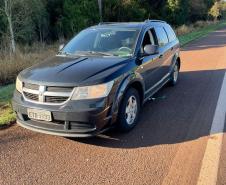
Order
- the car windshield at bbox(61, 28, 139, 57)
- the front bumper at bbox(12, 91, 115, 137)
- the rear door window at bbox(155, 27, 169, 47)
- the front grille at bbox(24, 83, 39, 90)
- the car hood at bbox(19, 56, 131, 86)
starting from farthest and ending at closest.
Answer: the rear door window at bbox(155, 27, 169, 47) < the car windshield at bbox(61, 28, 139, 57) < the front grille at bbox(24, 83, 39, 90) < the car hood at bbox(19, 56, 131, 86) < the front bumper at bbox(12, 91, 115, 137)

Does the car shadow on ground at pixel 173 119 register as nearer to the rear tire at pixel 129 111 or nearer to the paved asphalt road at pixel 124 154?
the paved asphalt road at pixel 124 154

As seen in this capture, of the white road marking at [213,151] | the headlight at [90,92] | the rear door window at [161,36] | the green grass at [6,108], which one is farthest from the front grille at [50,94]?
the rear door window at [161,36]

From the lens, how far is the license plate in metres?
4.61

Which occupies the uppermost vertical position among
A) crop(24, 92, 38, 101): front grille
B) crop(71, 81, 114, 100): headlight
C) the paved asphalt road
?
crop(71, 81, 114, 100): headlight

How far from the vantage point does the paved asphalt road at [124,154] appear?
13.0ft

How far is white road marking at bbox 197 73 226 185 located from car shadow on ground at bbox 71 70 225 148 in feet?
0.37

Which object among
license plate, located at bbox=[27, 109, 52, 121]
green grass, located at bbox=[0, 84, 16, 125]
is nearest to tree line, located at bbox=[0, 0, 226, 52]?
green grass, located at bbox=[0, 84, 16, 125]

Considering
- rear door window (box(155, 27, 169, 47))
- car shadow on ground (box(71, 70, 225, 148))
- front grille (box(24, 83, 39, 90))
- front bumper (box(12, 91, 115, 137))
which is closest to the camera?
front bumper (box(12, 91, 115, 137))

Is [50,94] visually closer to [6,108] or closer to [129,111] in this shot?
[129,111]

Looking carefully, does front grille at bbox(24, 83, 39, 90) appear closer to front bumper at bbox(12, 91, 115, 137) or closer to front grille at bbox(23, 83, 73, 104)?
front grille at bbox(23, 83, 73, 104)

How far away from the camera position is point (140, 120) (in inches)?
234

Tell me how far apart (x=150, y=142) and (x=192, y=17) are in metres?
52.2

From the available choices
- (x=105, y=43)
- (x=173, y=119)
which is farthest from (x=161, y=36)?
(x=173, y=119)

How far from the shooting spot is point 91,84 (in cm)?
460
